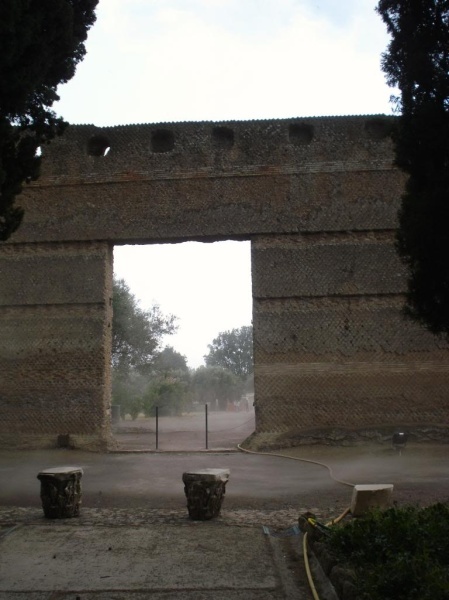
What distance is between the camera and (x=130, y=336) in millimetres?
28859

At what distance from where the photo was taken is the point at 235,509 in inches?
301

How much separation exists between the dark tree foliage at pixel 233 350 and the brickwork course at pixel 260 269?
222ft

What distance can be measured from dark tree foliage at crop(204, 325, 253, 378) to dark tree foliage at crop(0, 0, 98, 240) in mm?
75202

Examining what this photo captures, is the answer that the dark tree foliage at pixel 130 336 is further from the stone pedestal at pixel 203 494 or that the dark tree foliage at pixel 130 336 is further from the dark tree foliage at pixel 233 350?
the dark tree foliage at pixel 233 350

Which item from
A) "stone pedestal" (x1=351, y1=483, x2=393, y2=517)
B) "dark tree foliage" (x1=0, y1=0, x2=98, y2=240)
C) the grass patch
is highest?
"dark tree foliage" (x1=0, y1=0, x2=98, y2=240)

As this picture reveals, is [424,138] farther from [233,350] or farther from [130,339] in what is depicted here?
[233,350]

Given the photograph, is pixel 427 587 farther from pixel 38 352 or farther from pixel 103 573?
pixel 38 352

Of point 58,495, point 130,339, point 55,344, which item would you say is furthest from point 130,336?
point 58,495

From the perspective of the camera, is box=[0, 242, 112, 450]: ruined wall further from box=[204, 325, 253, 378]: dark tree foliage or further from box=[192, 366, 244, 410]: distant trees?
box=[204, 325, 253, 378]: dark tree foliage

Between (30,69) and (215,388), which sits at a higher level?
(30,69)

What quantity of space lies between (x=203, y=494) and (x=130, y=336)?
2236cm

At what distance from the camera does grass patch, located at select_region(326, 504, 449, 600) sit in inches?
148

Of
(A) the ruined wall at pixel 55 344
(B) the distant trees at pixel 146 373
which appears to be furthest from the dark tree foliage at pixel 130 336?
(A) the ruined wall at pixel 55 344

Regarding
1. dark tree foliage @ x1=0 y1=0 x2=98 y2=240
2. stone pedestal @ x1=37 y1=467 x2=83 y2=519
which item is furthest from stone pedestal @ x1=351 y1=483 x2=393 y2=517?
dark tree foliage @ x1=0 y1=0 x2=98 y2=240
